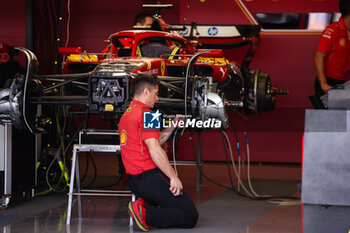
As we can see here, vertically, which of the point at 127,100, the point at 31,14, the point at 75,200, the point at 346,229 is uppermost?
the point at 31,14

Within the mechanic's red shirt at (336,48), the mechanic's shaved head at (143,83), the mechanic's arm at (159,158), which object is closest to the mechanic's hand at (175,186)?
the mechanic's arm at (159,158)

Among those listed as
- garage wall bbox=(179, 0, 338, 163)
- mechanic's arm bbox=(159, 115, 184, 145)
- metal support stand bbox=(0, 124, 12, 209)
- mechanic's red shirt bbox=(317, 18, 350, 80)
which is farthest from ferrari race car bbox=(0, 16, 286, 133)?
garage wall bbox=(179, 0, 338, 163)

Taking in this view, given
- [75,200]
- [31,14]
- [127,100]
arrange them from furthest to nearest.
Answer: [31,14] → [75,200] → [127,100]

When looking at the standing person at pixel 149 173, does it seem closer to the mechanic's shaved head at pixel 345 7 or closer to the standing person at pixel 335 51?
the standing person at pixel 335 51

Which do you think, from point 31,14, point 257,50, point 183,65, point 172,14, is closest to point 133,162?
point 183,65

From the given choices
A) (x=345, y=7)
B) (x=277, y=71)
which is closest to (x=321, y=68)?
(x=345, y=7)

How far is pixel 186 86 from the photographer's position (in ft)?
17.4

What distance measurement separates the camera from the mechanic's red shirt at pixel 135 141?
466 centimetres

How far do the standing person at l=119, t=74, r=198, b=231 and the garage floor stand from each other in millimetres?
155

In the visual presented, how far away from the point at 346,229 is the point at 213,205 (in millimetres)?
2736

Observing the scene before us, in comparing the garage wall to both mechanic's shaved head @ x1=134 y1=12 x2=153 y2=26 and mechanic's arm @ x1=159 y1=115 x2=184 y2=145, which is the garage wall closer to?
mechanic's shaved head @ x1=134 y1=12 x2=153 y2=26

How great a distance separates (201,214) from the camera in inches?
216

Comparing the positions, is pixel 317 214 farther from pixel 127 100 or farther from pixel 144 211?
pixel 127 100

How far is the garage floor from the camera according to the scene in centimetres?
483
